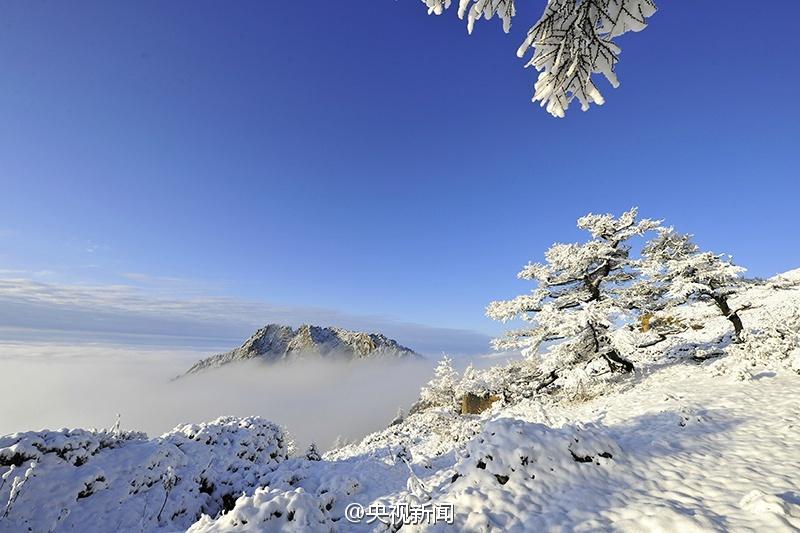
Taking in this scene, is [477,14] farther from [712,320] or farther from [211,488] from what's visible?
[712,320]

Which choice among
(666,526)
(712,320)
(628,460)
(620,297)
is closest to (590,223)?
(620,297)


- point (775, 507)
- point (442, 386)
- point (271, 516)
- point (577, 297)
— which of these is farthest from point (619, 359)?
point (271, 516)

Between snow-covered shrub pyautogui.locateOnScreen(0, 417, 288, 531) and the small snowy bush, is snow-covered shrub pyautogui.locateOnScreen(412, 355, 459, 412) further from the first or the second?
snow-covered shrub pyautogui.locateOnScreen(0, 417, 288, 531)

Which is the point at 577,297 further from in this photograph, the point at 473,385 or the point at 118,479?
the point at 118,479

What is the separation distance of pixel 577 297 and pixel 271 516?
16.0 meters

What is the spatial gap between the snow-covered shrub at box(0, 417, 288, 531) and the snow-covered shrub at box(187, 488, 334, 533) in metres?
5.46

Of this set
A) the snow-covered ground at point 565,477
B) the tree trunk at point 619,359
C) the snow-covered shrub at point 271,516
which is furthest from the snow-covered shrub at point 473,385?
the snow-covered shrub at point 271,516

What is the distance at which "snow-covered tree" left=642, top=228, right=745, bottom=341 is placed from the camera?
15.1m

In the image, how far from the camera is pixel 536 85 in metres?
3.97

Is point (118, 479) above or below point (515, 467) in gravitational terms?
below

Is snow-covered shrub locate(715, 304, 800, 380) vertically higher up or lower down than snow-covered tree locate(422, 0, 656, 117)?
lower down

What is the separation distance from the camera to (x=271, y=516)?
4.93 m

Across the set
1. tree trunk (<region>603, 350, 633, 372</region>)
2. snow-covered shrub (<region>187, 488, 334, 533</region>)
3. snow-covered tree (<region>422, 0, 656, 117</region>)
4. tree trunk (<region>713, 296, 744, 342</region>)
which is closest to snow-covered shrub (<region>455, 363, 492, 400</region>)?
tree trunk (<region>603, 350, 633, 372</region>)

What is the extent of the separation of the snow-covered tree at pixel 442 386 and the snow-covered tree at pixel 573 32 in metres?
19.0
